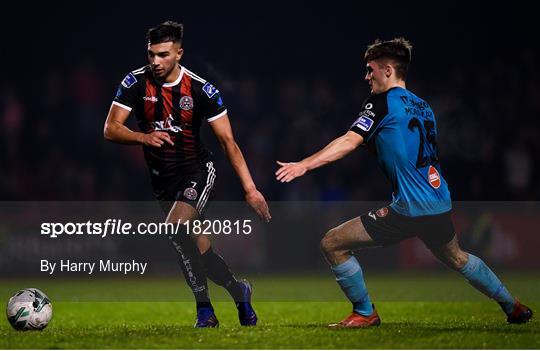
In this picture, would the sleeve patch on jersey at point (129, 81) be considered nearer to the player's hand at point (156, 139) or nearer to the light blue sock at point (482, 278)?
the player's hand at point (156, 139)

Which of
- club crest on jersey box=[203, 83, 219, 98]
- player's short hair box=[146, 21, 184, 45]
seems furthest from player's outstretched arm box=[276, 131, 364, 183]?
player's short hair box=[146, 21, 184, 45]

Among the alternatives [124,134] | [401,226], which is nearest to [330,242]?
[401,226]

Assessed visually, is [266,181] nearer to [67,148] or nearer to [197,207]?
[67,148]

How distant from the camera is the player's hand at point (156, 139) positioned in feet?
25.2

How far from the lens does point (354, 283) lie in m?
7.90

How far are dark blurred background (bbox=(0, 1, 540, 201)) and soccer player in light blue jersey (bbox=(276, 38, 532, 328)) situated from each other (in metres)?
9.13

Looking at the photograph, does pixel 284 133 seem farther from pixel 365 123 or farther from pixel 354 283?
pixel 365 123

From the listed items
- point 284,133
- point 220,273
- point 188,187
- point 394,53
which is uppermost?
point 394,53

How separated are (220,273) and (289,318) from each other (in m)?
1.97

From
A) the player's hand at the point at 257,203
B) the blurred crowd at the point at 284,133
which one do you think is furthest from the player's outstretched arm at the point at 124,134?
the blurred crowd at the point at 284,133

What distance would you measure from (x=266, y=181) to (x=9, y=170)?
4.35 metres

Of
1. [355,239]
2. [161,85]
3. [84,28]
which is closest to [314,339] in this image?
[355,239]

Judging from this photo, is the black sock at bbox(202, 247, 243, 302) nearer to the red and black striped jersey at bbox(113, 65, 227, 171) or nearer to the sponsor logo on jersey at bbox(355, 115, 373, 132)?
the red and black striped jersey at bbox(113, 65, 227, 171)

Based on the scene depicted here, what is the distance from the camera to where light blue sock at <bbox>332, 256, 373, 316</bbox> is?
7.89 m
